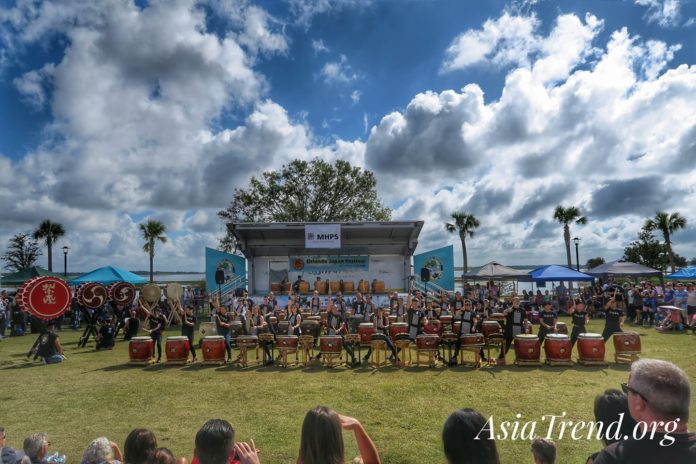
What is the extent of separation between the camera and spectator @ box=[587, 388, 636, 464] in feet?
9.04

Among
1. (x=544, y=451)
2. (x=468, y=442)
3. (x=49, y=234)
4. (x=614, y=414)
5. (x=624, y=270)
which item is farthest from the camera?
(x=49, y=234)

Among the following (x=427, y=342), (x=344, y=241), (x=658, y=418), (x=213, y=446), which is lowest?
(x=427, y=342)

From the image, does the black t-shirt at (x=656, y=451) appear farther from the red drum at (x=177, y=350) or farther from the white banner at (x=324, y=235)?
the white banner at (x=324, y=235)

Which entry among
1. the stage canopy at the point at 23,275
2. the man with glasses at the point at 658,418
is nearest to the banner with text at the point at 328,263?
the stage canopy at the point at 23,275

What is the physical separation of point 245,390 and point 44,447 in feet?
17.5

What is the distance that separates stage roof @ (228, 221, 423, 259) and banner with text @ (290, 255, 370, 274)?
0.90 ft

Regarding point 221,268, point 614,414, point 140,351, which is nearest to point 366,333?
point 140,351

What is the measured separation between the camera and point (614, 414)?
110 inches

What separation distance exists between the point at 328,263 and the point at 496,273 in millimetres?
11237

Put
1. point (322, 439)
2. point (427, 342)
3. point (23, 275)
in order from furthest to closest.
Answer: point (23, 275) → point (427, 342) → point (322, 439)

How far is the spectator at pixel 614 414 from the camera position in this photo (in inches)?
108

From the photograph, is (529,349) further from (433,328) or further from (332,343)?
(332,343)

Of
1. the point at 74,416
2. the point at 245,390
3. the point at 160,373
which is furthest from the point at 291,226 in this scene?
the point at 74,416

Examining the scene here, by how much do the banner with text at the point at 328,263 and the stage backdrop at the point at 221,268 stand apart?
9.23ft
